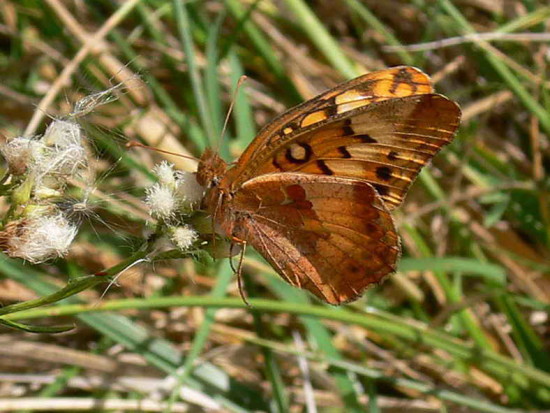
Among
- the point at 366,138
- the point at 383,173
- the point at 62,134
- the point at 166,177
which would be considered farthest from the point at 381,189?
the point at 62,134

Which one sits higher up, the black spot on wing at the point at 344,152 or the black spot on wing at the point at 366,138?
the black spot on wing at the point at 366,138

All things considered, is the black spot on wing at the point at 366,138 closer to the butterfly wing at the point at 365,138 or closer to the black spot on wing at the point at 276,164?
the butterfly wing at the point at 365,138

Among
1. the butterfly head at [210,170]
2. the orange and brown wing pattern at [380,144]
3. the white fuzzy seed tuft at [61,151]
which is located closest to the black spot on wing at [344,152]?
the orange and brown wing pattern at [380,144]

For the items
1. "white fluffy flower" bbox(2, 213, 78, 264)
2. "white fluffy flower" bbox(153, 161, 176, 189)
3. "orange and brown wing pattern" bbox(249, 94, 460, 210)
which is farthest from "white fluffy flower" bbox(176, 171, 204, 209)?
"white fluffy flower" bbox(2, 213, 78, 264)

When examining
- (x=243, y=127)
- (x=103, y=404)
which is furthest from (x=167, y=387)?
(x=243, y=127)

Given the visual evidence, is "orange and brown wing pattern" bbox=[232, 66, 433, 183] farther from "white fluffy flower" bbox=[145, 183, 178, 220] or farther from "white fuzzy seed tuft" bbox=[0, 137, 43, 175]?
"white fuzzy seed tuft" bbox=[0, 137, 43, 175]

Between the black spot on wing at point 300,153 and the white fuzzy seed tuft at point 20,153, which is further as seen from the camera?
the black spot on wing at point 300,153

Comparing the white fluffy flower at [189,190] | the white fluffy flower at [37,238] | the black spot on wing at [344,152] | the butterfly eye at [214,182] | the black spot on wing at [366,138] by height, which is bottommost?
the white fluffy flower at [37,238]

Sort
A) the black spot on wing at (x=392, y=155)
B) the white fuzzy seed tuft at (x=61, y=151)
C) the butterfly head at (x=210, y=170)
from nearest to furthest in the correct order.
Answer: the white fuzzy seed tuft at (x=61, y=151) → the butterfly head at (x=210, y=170) → the black spot on wing at (x=392, y=155)

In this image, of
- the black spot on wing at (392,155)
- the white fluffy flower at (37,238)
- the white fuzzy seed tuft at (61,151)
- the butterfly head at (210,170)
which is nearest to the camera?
the white fluffy flower at (37,238)
